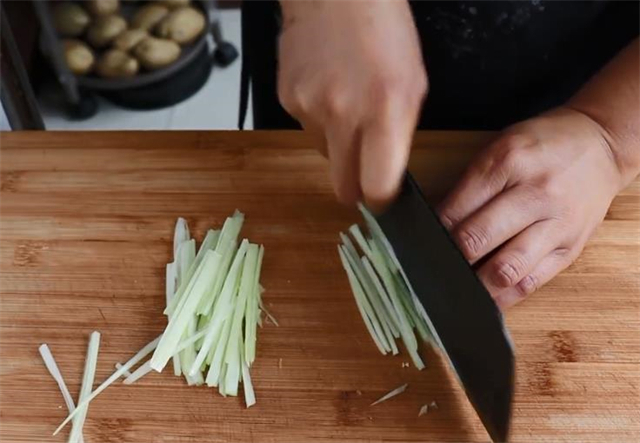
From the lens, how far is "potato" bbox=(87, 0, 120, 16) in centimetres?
237

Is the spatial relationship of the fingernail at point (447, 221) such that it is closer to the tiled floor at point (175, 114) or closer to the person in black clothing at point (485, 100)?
the person in black clothing at point (485, 100)

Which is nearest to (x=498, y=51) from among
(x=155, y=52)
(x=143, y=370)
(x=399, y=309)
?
(x=399, y=309)

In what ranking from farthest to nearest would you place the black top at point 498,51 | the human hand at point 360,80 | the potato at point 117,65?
the potato at point 117,65
the black top at point 498,51
the human hand at point 360,80

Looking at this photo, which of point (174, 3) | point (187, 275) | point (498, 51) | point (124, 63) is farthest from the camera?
point (174, 3)

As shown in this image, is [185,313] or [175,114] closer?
Result: [185,313]

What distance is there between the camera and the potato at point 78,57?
7.59 ft

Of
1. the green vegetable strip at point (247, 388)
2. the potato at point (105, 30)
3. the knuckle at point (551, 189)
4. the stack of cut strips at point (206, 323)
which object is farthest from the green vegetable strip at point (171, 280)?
the potato at point (105, 30)

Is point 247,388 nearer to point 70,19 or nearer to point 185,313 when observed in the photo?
point 185,313

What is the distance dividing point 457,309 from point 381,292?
0.16m

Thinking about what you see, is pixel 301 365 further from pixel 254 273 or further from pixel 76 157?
pixel 76 157

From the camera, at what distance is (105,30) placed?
2.35 metres

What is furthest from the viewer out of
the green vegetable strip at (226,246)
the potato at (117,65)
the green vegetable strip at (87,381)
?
the potato at (117,65)

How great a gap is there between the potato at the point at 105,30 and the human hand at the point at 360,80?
1.54 metres

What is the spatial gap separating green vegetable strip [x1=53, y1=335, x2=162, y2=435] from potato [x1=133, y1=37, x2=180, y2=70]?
142 centimetres
